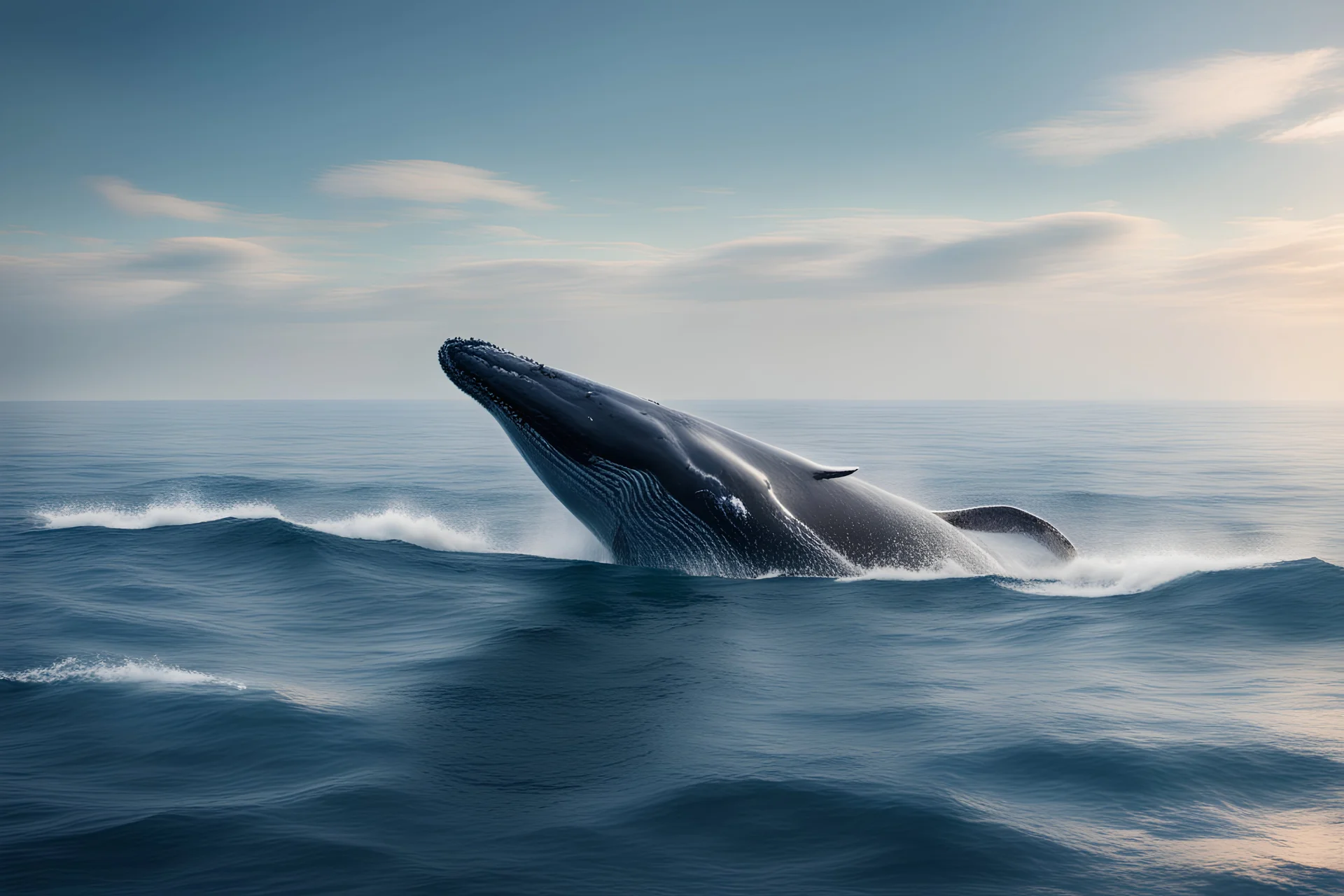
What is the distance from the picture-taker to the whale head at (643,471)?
9680 mm

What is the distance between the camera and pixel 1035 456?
43875 millimetres

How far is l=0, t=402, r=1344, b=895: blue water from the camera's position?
480 centimetres

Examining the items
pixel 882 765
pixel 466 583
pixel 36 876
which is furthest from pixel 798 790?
pixel 466 583

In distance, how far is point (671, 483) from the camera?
974 cm

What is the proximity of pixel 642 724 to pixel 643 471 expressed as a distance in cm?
333

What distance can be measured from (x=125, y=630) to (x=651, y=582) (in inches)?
232

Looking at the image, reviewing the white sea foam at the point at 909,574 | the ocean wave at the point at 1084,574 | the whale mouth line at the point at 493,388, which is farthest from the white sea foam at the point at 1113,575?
the whale mouth line at the point at 493,388

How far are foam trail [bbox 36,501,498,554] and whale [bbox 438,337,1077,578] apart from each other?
5.94 meters

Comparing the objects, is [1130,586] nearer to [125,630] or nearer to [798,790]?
[798,790]

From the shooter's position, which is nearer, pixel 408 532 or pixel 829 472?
pixel 829 472

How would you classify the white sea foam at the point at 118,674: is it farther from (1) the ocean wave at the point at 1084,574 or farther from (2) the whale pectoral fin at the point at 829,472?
(1) the ocean wave at the point at 1084,574

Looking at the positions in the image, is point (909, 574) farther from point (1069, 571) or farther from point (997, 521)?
point (1069, 571)

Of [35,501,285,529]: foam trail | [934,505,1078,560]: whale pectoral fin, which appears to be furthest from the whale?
[35,501,285,529]: foam trail

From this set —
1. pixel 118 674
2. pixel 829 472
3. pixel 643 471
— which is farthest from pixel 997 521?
pixel 118 674
